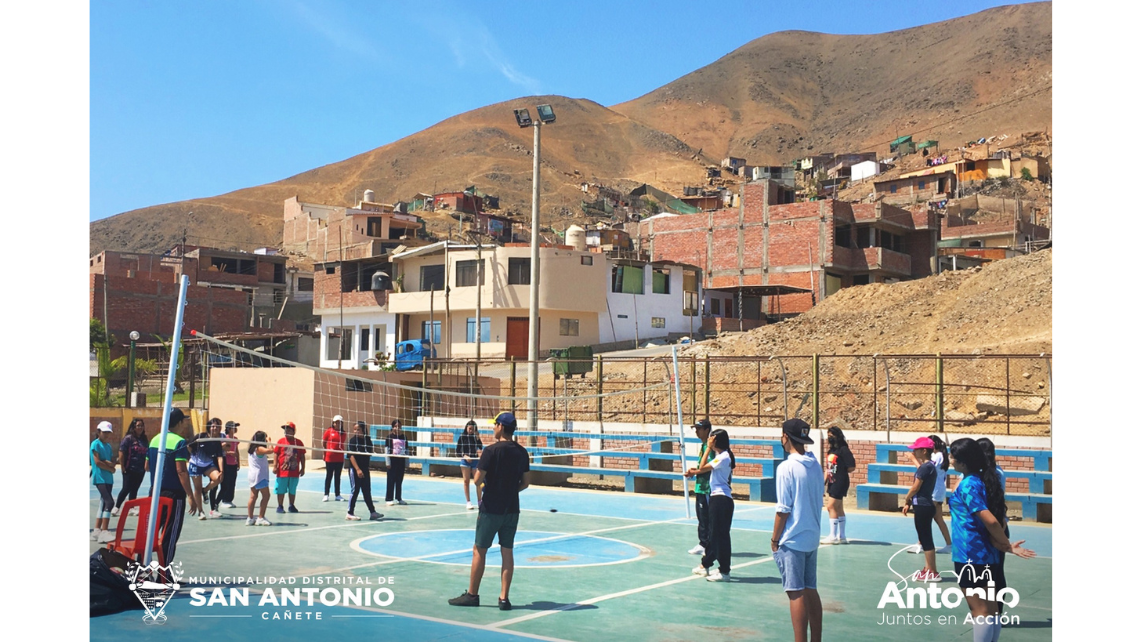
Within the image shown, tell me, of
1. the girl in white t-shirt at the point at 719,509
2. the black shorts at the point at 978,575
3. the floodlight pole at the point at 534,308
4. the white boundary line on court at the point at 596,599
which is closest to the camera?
the black shorts at the point at 978,575

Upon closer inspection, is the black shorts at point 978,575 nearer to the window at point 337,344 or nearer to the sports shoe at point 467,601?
the sports shoe at point 467,601

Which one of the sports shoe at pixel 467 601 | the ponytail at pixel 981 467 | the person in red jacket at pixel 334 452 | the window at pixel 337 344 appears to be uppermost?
the window at pixel 337 344

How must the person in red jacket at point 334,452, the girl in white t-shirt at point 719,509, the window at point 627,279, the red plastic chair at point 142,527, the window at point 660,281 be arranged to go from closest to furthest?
the red plastic chair at point 142,527, the girl in white t-shirt at point 719,509, the person in red jacket at point 334,452, the window at point 627,279, the window at point 660,281

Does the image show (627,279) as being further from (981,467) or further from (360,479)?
(981,467)

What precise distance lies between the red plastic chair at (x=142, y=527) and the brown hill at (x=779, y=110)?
9.75m

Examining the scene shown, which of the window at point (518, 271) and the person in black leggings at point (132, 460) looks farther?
the window at point (518, 271)

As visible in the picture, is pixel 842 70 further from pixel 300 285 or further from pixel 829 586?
pixel 300 285

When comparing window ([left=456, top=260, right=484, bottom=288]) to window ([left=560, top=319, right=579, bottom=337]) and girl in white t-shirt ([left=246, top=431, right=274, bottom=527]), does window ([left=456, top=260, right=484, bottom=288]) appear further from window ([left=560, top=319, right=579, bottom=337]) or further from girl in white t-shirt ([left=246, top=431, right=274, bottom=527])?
girl in white t-shirt ([left=246, top=431, right=274, bottom=527])

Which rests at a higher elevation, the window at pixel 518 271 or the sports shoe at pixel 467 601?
the window at pixel 518 271

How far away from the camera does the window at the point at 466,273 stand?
137ft

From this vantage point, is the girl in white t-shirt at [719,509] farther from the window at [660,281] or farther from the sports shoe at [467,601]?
the window at [660,281]

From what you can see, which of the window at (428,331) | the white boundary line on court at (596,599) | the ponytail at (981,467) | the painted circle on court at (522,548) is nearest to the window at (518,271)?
the window at (428,331)

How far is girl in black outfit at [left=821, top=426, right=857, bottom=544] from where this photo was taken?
11922mm
